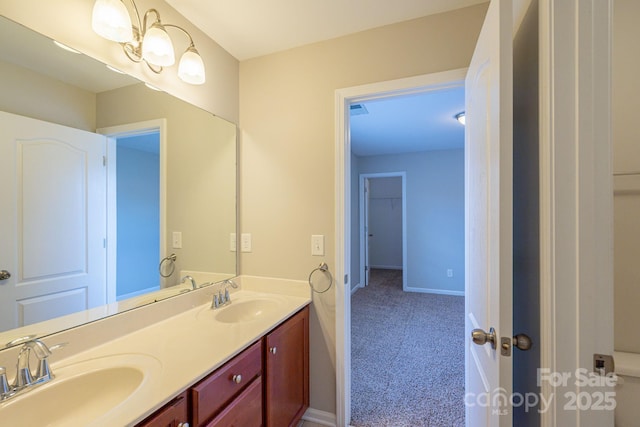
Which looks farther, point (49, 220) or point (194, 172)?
point (194, 172)

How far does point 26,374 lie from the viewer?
2.62 ft

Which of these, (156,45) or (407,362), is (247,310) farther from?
(407,362)

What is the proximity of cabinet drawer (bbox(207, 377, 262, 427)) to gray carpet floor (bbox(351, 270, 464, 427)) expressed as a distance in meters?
0.81

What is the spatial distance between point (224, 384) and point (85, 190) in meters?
0.97

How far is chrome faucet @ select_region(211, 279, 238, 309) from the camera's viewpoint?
1.55 meters

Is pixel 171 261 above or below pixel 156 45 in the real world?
below

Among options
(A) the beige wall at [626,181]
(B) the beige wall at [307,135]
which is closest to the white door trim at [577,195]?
(A) the beige wall at [626,181]

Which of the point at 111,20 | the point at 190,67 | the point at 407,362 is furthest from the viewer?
the point at 407,362

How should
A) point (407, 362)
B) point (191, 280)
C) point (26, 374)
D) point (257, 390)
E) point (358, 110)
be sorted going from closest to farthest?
point (26, 374), point (257, 390), point (191, 280), point (407, 362), point (358, 110)

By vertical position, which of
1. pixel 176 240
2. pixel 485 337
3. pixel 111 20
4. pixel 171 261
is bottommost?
pixel 485 337

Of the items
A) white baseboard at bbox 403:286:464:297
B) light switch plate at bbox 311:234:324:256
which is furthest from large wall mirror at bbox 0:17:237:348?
white baseboard at bbox 403:286:464:297

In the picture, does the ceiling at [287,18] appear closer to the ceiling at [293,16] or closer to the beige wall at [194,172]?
the ceiling at [293,16]

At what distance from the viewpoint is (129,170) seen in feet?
4.17

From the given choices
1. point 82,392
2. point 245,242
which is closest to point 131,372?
point 82,392
